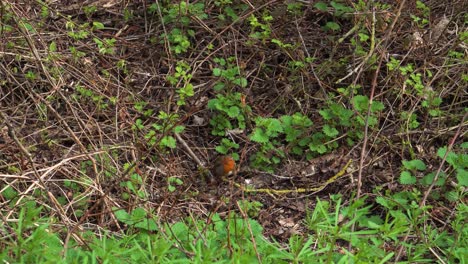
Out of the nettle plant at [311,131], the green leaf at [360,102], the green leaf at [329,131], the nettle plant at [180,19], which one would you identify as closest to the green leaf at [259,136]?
the nettle plant at [311,131]

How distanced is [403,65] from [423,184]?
1.49m

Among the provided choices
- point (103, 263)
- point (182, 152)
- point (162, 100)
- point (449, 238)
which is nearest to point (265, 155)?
point (182, 152)

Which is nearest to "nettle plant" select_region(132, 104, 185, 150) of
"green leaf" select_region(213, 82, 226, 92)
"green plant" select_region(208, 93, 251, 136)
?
"green plant" select_region(208, 93, 251, 136)

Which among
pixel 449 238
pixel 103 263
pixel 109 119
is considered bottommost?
pixel 449 238

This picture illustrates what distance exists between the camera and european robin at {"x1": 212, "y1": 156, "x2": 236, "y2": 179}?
4.62 metres

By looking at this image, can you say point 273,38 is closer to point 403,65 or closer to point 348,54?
point 348,54

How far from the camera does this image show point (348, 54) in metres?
5.73

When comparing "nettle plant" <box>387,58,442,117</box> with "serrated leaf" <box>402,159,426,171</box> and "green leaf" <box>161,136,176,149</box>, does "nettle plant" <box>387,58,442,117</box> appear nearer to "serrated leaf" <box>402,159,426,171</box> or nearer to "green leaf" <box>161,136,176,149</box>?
"serrated leaf" <box>402,159,426,171</box>

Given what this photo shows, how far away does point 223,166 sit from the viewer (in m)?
4.63

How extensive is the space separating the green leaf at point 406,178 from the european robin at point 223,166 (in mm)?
1192

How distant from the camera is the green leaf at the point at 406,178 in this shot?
461cm

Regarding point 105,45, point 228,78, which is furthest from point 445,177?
point 105,45

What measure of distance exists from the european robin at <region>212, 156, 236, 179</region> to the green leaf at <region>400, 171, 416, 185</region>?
1.19 m

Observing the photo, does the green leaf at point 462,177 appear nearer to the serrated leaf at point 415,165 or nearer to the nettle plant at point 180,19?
the serrated leaf at point 415,165
